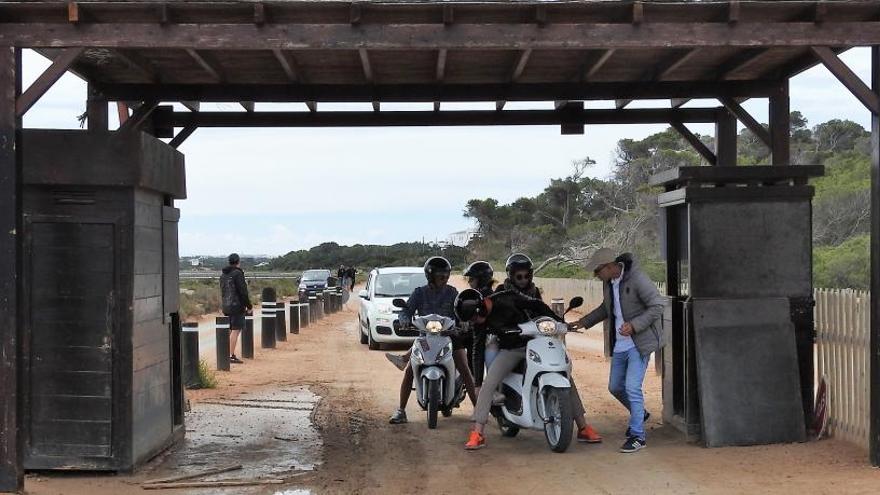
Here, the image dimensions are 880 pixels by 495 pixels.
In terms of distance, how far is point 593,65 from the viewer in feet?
33.2

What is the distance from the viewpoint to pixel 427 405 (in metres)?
10.5

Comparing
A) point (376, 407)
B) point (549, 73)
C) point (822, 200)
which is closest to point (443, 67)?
point (549, 73)

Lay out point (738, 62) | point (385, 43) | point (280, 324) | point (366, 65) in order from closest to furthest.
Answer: point (385, 43) → point (366, 65) → point (738, 62) → point (280, 324)

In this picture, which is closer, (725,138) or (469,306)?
(469,306)

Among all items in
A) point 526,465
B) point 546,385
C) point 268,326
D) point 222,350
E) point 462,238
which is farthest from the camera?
point 462,238

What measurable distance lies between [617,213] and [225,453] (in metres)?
53.2

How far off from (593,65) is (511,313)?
2640mm

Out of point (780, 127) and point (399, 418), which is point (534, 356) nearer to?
point (399, 418)

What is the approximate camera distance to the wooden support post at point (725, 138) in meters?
11.7

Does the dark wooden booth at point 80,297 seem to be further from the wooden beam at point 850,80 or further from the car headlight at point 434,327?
the wooden beam at point 850,80

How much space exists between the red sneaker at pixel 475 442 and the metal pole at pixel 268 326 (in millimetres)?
12385

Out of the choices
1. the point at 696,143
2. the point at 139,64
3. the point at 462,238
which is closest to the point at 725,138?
the point at 696,143

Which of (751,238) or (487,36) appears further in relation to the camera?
(751,238)

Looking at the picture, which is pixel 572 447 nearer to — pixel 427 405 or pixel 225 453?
pixel 427 405
